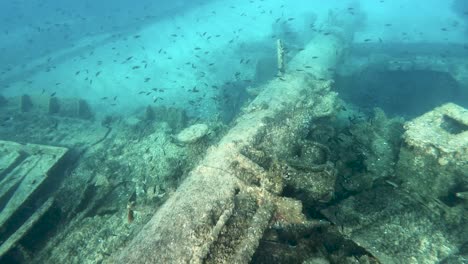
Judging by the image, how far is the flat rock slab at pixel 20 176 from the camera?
6.57 meters

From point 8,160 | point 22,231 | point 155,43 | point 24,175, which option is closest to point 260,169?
point 22,231

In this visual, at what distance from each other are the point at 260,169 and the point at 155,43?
72.8ft

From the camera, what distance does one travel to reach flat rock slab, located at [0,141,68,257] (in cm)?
657

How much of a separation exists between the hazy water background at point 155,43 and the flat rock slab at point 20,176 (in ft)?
16.0

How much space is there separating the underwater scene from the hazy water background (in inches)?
15.8

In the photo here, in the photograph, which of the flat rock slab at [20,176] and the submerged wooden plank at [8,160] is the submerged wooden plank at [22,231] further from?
the submerged wooden plank at [8,160]

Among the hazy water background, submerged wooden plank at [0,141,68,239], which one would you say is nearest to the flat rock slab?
submerged wooden plank at [0,141,68,239]

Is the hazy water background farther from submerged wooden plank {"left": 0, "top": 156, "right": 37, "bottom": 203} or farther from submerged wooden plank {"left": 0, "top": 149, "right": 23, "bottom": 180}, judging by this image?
submerged wooden plank {"left": 0, "top": 156, "right": 37, "bottom": 203}

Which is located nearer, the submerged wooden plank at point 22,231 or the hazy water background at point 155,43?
the submerged wooden plank at point 22,231

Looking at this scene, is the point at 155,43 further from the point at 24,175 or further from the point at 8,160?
the point at 24,175

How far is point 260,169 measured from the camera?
15.3ft

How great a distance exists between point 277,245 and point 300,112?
4213 mm

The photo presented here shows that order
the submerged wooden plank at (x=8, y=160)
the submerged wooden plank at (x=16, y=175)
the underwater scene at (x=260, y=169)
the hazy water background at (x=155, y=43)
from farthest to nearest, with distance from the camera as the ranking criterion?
the hazy water background at (x=155, y=43), the submerged wooden plank at (x=8, y=160), the submerged wooden plank at (x=16, y=175), the underwater scene at (x=260, y=169)

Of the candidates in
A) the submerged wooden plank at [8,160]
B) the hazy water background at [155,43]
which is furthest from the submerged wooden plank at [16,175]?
the hazy water background at [155,43]
